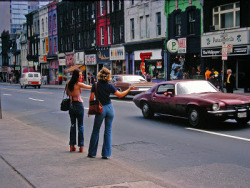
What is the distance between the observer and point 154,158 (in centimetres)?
742

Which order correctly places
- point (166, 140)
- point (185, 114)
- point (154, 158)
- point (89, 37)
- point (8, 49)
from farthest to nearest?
point (8, 49) → point (89, 37) → point (185, 114) → point (166, 140) → point (154, 158)

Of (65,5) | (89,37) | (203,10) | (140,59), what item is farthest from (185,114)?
(65,5)

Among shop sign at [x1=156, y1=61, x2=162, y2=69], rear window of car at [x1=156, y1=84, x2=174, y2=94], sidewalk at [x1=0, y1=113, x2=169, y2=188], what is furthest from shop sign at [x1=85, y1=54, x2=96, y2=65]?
sidewalk at [x1=0, y1=113, x2=169, y2=188]

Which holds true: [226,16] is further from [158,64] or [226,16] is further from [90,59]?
[90,59]

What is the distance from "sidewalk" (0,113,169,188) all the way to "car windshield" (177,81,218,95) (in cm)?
501

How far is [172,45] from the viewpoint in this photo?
31.8 metres

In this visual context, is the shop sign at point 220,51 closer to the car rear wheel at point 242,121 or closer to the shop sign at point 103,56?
the car rear wheel at point 242,121

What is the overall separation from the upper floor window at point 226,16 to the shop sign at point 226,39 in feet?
2.47

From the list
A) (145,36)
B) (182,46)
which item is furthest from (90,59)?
(182,46)

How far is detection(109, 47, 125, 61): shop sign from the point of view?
40.9 m

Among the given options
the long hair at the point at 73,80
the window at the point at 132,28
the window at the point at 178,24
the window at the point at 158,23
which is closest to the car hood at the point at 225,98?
the long hair at the point at 73,80

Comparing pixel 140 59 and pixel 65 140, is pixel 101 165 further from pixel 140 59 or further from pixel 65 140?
pixel 140 59

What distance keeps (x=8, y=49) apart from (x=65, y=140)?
90993mm

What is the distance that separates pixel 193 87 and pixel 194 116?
1405mm
